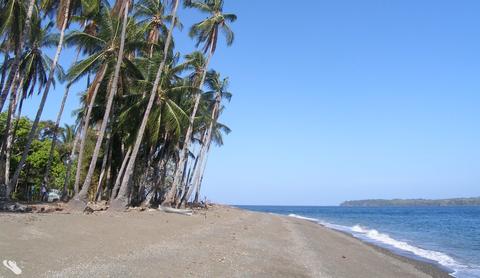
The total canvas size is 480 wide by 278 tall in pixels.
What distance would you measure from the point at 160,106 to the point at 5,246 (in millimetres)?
17605

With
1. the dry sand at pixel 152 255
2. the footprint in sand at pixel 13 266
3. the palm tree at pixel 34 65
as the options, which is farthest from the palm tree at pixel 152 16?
the footprint in sand at pixel 13 266

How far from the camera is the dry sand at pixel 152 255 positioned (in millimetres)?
8266

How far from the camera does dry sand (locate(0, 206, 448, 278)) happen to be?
325 inches

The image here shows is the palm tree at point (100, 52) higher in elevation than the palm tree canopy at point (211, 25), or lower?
lower

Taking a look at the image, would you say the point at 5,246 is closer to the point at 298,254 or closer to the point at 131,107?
the point at 298,254

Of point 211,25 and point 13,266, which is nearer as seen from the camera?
point 13,266

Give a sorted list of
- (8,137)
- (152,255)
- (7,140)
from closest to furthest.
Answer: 1. (152,255)
2. (7,140)
3. (8,137)

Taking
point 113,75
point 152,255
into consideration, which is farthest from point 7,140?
point 152,255

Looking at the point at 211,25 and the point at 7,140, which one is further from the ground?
the point at 211,25

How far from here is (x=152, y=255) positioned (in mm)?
10188

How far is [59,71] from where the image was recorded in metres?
31.2

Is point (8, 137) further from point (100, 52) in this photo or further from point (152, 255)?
point (152, 255)

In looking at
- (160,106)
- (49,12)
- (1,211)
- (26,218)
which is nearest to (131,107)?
(160,106)

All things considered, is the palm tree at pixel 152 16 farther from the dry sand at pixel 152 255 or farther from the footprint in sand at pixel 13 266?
the footprint in sand at pixel 13 266
